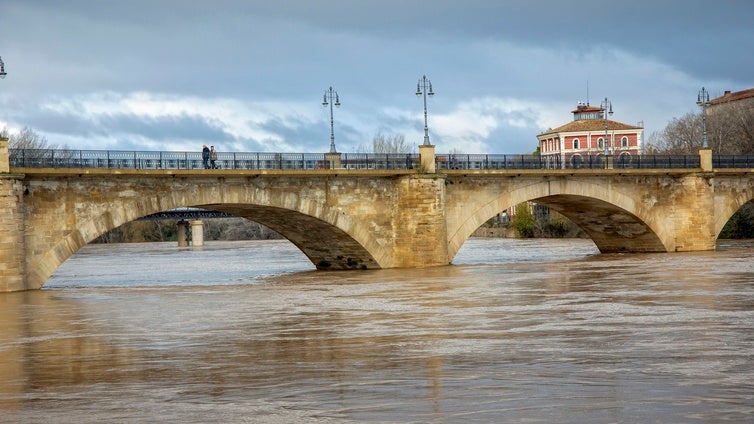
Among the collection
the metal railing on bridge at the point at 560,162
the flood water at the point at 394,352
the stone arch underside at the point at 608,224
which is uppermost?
the metal railing on bridge at the point at 560,162

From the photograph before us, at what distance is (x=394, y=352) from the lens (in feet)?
52.5

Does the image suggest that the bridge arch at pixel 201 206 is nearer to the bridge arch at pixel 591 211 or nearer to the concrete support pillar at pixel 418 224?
the concrete support pillar at pixel 418 224

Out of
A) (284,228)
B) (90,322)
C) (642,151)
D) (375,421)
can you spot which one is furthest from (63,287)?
(642,151)

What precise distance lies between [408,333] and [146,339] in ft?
15.3

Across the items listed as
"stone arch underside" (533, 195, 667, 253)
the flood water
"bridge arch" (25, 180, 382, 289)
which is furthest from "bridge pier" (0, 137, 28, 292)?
"stone arch underside" (533, 195, 667, 253)

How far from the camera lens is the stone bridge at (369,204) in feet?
104

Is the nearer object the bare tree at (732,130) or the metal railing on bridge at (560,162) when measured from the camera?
the metal railing on bridge at (560,162)

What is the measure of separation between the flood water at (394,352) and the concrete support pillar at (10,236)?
2.51 feet

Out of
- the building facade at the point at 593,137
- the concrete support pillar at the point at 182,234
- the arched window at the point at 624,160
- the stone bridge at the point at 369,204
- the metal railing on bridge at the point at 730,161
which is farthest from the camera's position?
the building facade at the point at 593,137

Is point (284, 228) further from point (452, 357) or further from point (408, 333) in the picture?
point (452, 357)

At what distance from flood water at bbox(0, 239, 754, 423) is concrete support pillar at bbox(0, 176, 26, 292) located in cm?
76

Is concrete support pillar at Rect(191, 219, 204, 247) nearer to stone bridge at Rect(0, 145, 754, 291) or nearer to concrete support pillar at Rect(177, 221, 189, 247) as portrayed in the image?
concrete support pillar at Rect(177, 221, 189, 247)

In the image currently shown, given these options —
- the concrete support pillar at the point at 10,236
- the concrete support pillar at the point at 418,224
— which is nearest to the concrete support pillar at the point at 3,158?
the concrete support pillar at the point at 10,236

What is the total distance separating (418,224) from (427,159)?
8.18 feet
